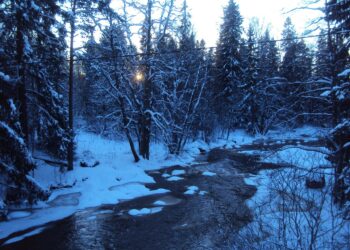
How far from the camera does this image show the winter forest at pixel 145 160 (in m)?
6.65

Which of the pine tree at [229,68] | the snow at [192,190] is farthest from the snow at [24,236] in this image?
the pine tree at [229,68]

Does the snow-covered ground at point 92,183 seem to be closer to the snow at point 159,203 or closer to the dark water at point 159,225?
the dark water at point 159,225

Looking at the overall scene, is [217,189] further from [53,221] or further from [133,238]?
[53,221]

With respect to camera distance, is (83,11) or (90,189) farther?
(83,11)

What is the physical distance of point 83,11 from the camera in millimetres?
12781

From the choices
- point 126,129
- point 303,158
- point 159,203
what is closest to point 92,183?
point 159,203

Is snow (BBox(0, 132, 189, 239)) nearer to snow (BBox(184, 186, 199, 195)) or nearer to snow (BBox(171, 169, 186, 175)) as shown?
snow (BBox(184, 186, 199, 195))

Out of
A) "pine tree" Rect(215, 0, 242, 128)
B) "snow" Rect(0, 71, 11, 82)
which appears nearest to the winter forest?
"snow" Rect(0, 71, 11, 82)

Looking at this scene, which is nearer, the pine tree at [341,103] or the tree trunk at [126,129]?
the pine tree at [341,103]

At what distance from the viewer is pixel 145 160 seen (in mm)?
18375

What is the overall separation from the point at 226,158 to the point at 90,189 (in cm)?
1243

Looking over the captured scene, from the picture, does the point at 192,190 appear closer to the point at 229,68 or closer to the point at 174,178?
the point at 174,178

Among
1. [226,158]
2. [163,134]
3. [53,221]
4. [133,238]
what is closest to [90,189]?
[53,221]

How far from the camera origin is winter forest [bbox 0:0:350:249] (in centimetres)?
665
